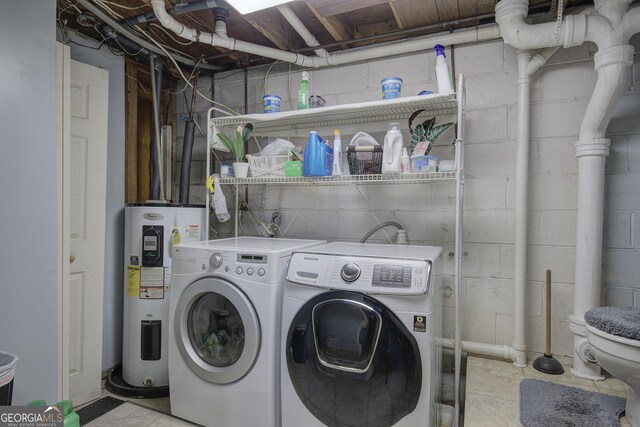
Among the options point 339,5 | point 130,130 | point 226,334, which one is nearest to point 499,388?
point 226,334

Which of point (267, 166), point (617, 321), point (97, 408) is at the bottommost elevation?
point (97, 408)

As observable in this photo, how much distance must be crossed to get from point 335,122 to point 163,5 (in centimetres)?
116

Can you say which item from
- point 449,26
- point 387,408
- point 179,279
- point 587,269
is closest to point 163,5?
point 179,279

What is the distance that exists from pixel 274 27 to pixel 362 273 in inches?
66.8

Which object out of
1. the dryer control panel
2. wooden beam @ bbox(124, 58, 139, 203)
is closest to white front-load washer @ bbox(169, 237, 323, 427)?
the dryer control panel

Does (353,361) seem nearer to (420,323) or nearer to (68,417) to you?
(420,323)

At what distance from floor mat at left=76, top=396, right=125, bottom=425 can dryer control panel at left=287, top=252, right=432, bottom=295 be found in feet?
4.68

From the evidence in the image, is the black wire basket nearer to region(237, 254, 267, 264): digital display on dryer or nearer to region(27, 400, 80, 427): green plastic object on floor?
region(237, 254, 267, 264): digital display on dryer

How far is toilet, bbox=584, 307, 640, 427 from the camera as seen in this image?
1298 millimetres

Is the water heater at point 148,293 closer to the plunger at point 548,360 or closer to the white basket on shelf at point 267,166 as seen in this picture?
the white basket on shelf at point 267,166

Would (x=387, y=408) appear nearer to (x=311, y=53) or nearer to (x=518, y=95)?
(x=518, y=95)

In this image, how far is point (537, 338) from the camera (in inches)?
77.2

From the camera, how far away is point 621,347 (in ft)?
4.34

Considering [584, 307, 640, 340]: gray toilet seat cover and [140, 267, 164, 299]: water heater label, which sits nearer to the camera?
[584, 307, 640, 340]: gray toilet seat cover
